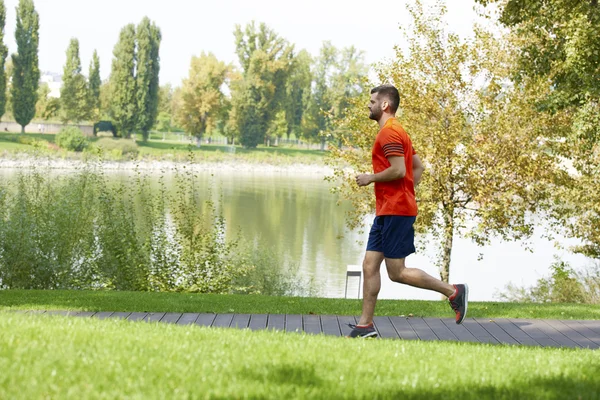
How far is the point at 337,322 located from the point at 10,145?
6211cm

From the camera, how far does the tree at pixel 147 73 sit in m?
71.7

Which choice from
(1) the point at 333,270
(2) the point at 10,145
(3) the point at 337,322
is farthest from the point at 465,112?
(2) the point at 10,145

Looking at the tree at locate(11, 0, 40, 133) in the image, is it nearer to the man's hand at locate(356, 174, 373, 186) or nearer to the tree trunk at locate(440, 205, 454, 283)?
the tree trunk at locate(440, 205, 454, 283)

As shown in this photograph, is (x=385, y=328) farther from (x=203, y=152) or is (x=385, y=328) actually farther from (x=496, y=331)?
(x=203, y=152)

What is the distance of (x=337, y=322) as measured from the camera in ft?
26.5

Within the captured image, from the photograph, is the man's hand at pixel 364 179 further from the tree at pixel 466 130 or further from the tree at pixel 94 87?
the tree at pixel 94 87

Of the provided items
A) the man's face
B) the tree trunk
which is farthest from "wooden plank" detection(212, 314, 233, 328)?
the tree trunk

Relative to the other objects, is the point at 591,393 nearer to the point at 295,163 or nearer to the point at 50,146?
the point at 50,146

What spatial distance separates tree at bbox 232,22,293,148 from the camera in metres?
81.7

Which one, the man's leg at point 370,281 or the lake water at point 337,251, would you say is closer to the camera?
the man's leg at point 370,281

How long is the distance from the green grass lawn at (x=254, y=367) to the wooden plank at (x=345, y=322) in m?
1.70

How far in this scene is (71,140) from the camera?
222 feet

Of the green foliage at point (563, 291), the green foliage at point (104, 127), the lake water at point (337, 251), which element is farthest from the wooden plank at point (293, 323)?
the green foliage at point (104, 127)

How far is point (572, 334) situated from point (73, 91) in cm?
7190
